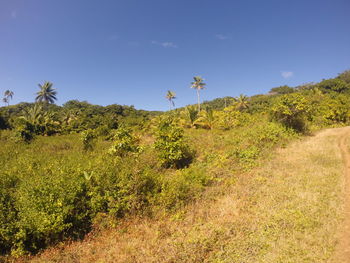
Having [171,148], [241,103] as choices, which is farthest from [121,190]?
Result: [241,103]

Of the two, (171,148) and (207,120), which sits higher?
(207,120)

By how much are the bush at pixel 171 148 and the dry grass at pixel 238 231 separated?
4557mm

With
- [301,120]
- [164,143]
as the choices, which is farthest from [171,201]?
[301,120]

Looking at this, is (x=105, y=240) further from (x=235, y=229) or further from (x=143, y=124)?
(x=143, y=124)

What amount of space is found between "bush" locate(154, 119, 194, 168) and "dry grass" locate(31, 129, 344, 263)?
4557 millimetres

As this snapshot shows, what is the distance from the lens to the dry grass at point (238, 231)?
12.5 ft

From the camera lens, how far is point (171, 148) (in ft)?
36.0

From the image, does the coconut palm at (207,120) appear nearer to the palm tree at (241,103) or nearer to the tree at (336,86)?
the palm tree at (241,103)

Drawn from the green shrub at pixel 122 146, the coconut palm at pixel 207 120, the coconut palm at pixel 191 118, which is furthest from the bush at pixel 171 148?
the coconut palm at pixel 191 118

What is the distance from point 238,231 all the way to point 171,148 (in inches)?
271

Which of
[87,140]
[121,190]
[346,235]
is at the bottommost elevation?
[346,235]

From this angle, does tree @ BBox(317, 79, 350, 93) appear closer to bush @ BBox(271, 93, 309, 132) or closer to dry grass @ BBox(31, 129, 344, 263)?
bush @ BBox(271, 93, 309, 132)

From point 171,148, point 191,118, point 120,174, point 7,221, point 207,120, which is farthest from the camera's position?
point 191,118

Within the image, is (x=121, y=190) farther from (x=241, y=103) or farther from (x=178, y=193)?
(x=241, y=103)
